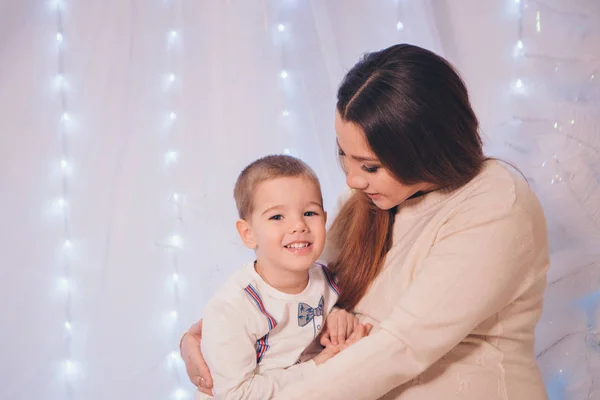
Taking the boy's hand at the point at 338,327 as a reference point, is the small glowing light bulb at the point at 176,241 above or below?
above

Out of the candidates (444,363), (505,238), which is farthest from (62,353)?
(505,238)

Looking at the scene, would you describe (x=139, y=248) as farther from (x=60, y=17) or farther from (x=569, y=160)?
(x=569, y=160)

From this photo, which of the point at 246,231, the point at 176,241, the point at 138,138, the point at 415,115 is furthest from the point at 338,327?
the point at 138,138

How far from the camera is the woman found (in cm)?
120

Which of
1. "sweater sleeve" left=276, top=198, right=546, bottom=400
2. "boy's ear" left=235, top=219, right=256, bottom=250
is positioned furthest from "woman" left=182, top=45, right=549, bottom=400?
"boy's ear" left=235, top=219, right=256, bottom=250

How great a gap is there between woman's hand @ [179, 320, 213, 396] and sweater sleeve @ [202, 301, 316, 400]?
9cm

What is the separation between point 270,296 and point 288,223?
18 cm

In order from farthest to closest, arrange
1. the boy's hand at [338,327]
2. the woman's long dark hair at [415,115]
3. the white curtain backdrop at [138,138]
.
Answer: the white curtain backdrop at [138,138] < the boy's hand at [338,327] < the woman's long dark hair at [415,115]

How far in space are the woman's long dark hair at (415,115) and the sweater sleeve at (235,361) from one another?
1.55ft

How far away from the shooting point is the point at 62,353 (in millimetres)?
2457

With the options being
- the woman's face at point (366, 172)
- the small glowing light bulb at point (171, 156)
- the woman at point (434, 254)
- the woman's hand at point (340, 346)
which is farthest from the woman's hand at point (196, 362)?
the small glowing light bulb at point (171, 156)

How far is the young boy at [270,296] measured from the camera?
139cm

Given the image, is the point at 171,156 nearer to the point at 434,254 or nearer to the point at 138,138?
the point at 138,138

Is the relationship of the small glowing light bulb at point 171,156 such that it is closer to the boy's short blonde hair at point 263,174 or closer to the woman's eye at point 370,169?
the boy's short blonde hair at point 263,174
